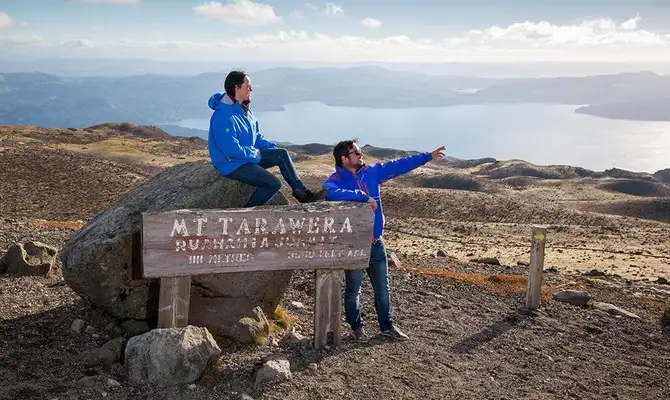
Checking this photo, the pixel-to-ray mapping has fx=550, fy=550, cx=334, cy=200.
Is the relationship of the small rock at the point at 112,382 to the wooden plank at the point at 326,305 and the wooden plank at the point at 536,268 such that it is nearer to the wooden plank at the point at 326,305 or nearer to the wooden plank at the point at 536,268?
the wooden plank at the point at 326,305

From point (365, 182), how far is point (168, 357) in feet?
15.2

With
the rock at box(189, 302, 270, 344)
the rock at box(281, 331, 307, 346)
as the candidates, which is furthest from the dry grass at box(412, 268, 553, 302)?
the rock at box(189, 302, 270, 344)

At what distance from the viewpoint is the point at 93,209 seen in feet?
111

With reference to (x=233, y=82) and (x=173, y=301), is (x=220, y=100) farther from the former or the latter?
(x=173, y=301)

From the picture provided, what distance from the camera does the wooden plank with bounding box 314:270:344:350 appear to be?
10031mm

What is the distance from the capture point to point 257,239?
362 inches

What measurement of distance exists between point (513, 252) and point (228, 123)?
24731 mm

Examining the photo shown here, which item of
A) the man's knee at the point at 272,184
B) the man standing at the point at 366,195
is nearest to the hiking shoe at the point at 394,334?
the man standing at the point at 366,195

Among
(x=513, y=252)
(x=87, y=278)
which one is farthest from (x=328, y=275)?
(x=513, y=252)

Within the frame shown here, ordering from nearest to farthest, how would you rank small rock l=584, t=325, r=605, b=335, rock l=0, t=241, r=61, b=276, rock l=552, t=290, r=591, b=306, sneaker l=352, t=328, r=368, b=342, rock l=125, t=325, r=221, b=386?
rock l=125, t=325, r=221, b=386, sneaker l=352, t=328, r=368, b=342, rock l=0, t=241, r=61, b=276, small rock l=584, t=325, r=605, b=335, rock l=552, t=290, r=591, b=306

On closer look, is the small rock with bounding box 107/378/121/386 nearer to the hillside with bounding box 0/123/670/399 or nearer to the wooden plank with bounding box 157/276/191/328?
the hillside with bounding box 0/123/670/399

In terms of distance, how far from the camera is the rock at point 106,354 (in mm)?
8898

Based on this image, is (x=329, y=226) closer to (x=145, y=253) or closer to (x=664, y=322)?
(x=145, y=253)

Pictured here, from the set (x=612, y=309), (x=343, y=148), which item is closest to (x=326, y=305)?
(x=343, y=148)
